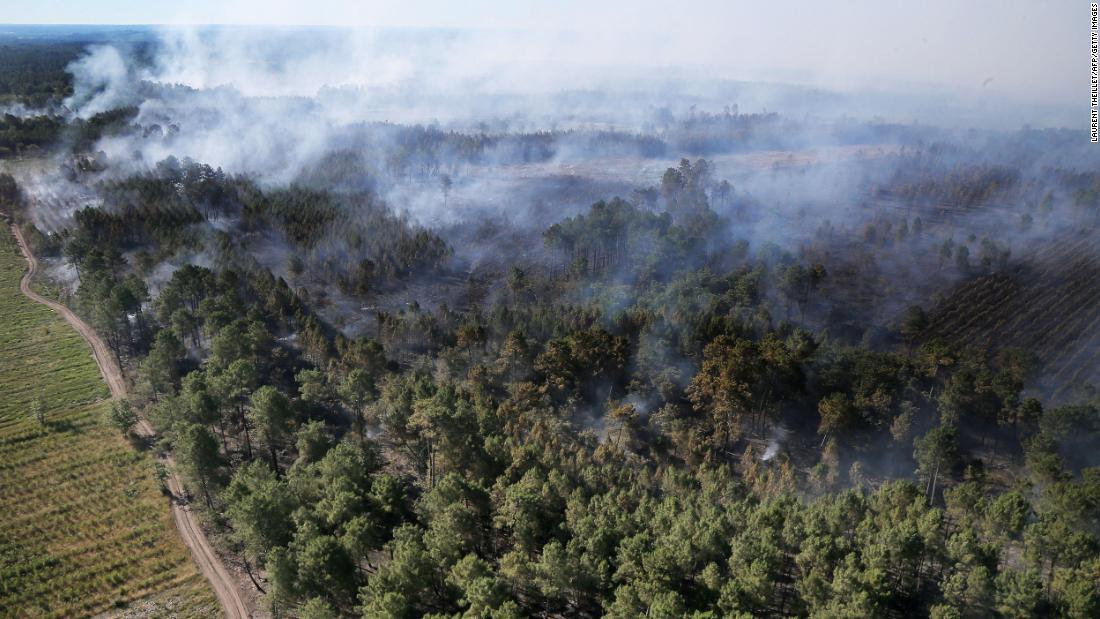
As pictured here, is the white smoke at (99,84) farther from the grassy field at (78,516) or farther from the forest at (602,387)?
the grassy field at (78,516)

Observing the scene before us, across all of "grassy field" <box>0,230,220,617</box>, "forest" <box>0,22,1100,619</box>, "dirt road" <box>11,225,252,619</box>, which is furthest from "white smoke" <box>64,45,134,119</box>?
"grassy field" <box>0,230,220,617</box>

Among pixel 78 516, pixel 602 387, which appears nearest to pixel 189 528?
pixel 78 516

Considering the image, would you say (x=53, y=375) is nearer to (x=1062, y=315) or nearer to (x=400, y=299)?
(x=400, y=299)

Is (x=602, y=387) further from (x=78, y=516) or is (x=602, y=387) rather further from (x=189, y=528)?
(x=78, y=516)

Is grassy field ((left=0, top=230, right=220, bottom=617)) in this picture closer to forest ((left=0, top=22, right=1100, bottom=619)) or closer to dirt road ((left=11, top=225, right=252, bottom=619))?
dirt road ((left=11, top=225, right=252, bottom=619))

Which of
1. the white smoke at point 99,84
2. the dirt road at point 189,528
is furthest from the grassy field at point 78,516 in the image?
the white smoke at point 99,84

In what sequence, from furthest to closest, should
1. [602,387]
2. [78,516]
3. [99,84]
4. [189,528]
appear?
[99,84] → [602,387] → [78,516] → [189,528]

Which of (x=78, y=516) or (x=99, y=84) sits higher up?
(x=99, y=84)
